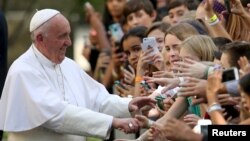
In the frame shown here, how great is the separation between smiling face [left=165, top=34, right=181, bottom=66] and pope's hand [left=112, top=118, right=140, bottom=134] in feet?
3.58

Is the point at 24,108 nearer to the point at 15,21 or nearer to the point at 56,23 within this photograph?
the point at 56,23

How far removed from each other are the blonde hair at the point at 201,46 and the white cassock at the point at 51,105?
94 centimetres

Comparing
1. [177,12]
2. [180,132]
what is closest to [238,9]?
[180,132]

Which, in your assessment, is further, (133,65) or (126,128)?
(133,65)

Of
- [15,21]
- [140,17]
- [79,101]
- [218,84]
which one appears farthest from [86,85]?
[15,21]

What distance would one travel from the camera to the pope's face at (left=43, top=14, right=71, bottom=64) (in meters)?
13.4

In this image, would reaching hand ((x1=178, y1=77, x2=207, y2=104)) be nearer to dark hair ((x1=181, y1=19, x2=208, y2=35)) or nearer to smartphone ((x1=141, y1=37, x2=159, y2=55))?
dark hair ((x1=181, y1=19, x2=208, y2=35))

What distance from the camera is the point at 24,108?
13344mm

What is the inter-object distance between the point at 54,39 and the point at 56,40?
0.07 feet

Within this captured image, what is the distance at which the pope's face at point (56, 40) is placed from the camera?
44.1 feet

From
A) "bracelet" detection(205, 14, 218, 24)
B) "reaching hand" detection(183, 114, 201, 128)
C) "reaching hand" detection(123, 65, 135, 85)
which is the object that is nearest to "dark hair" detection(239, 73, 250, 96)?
"reaching hand" detection(183, 114, 201, 128)

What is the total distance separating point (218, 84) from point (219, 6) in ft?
13.4

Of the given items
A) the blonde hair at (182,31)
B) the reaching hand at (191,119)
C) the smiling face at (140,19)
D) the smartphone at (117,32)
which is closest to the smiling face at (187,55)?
the reaching hand at (191,119)

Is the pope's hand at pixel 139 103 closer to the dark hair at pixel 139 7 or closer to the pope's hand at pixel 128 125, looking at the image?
the pope's hand at pixel 128 125
